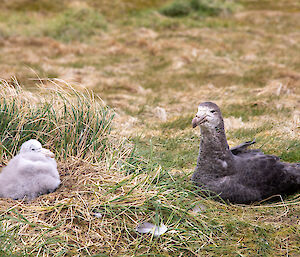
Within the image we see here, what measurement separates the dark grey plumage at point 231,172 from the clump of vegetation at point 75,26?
14.4 meters

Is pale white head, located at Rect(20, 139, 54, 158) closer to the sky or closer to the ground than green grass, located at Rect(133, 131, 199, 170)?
closer to the sky

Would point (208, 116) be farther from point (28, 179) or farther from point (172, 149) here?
point (28, 179)

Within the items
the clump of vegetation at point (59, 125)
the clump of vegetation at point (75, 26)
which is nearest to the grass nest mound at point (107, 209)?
the clump of vegetation at point (59, 125)

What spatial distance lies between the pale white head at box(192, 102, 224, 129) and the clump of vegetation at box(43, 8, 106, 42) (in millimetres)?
14425

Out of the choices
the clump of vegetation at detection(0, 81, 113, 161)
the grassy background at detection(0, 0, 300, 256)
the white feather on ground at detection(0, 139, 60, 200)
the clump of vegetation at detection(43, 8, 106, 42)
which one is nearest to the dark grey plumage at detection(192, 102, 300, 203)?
the grassy background at detection(0, 0, 300, 256)

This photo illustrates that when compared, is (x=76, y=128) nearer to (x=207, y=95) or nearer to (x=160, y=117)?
(x=160, y=117)

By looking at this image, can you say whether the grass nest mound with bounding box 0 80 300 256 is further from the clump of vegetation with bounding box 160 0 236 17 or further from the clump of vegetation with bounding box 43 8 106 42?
the clump of vegetation with bounding box 160 0 236 17

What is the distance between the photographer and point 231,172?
15.5 ft

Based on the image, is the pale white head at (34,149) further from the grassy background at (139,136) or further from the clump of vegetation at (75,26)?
the clump of vegetation at (75,26)

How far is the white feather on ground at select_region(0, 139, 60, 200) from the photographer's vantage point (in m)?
4.09

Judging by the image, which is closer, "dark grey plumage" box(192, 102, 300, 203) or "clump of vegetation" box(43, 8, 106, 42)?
"dark grey plumage" box(192, 102, 300, 203)

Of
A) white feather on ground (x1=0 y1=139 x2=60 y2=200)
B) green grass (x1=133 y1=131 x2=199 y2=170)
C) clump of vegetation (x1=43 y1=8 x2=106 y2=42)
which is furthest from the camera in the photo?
clump of vegetation (x1=43 y1=8 x2=106 y2=42)

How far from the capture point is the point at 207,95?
1103 cm

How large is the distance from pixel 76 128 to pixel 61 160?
1.44 ft
